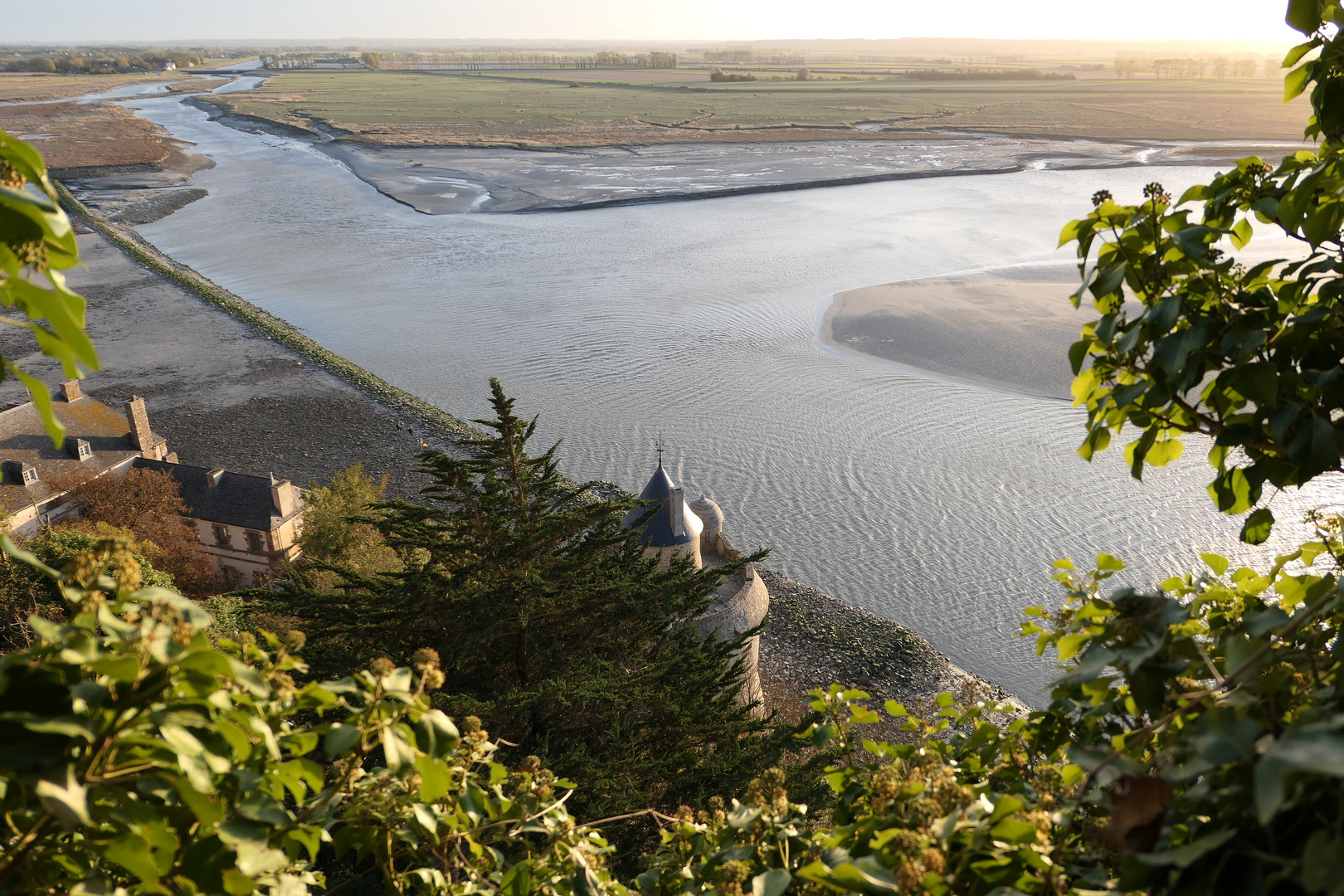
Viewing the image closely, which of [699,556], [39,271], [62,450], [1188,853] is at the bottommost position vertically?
[699,556]

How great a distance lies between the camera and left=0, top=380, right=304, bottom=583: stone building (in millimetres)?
23906

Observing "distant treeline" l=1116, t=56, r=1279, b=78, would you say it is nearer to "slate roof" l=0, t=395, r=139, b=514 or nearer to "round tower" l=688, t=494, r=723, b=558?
"round tower" l=688, t=494, r=723, b=558

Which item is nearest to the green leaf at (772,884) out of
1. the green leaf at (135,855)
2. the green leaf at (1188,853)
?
the green leaf at (1188,853)

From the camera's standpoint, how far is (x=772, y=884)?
2189mm

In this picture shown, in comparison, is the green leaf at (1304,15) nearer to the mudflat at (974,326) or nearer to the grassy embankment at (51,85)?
the mudflat at (974,326)

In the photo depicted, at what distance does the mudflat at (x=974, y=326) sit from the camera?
3366 cm

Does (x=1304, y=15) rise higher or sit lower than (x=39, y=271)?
higher

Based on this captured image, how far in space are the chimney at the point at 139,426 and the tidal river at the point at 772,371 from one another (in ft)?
34.9

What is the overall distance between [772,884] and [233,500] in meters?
25.6

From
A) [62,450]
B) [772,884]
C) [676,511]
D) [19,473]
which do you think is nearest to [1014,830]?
[772,884]

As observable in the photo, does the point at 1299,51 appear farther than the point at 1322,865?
Yes

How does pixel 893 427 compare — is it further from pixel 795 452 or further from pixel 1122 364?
pixel 1122 364

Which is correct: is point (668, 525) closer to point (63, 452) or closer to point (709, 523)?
point (709, 523)

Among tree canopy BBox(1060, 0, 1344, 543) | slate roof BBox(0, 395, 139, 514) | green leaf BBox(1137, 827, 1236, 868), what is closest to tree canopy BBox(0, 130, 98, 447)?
green leaf BBox(1137, 827, 1236, 868)
